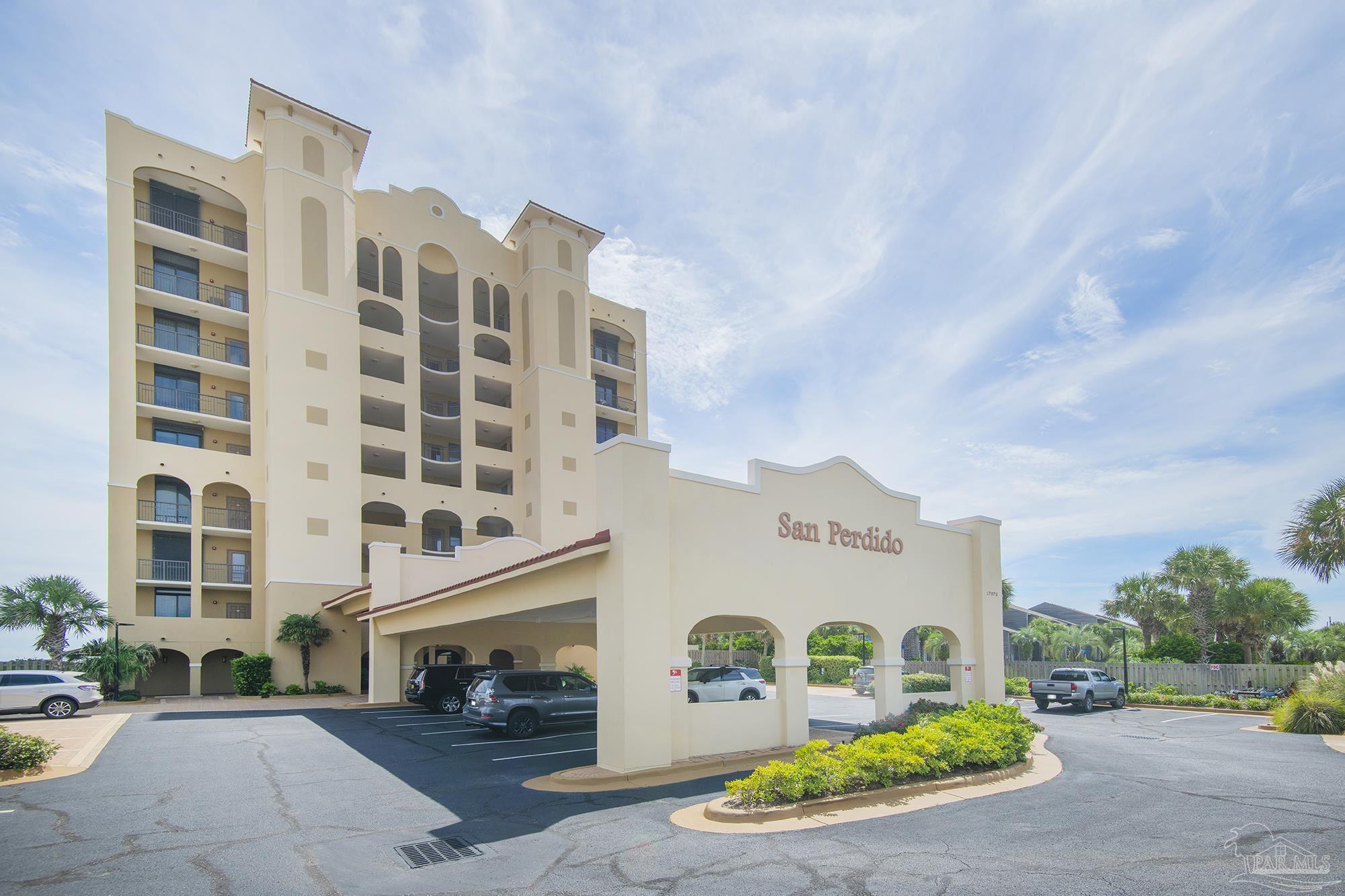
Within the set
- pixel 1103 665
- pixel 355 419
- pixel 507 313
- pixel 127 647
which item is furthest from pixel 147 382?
pixel 1103 665

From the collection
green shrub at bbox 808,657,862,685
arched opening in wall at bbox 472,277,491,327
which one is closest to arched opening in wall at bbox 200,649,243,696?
arched opening in wall at bbox 472,277,491,327

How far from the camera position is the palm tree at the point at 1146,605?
1548 inches

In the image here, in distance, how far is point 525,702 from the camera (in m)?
19.3

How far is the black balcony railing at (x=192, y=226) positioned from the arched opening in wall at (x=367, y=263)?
564cm

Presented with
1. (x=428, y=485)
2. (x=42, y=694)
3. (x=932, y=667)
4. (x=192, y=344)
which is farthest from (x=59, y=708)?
(x=932, y=667)

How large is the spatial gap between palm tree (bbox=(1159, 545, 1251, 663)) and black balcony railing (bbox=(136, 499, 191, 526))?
158 ft

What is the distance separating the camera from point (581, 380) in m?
47.8

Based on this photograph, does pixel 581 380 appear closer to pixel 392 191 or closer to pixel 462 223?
pixel 462 223

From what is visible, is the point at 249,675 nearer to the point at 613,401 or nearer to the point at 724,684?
the point at 724,684

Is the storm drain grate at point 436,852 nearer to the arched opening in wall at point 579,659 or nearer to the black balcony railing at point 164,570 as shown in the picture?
the arched opening in wall at point 579,659

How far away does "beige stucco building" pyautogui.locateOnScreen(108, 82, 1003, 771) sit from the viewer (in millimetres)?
15352

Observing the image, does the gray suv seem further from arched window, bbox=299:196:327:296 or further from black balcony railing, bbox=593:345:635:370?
black balcony railing, bbox=593:345:635:370

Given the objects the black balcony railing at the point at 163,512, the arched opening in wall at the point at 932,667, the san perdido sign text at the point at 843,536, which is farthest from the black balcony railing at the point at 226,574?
the san perdido sign text at the point at 843,536

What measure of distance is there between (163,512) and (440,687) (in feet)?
68.2
